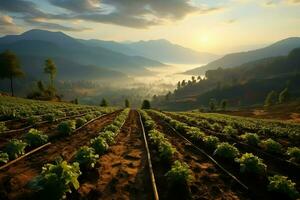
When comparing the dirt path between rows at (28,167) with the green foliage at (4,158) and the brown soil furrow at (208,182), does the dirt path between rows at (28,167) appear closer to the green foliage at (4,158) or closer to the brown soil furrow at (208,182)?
the green foliage at (4,158)

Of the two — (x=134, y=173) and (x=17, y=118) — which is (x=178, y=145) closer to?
(x=134, y=173)

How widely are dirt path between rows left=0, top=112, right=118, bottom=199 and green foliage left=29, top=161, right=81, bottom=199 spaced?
72cm

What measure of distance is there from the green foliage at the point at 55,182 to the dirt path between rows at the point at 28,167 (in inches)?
28.3

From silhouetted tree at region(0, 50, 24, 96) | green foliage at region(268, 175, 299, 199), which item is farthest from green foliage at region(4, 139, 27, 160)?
silhouetted tree at region(0, 50, 24, 96)

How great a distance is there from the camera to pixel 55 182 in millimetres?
10086

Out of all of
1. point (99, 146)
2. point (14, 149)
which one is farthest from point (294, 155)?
point (14, 149)

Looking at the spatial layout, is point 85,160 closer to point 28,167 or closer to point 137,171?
point 137,171

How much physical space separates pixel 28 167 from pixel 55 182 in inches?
177

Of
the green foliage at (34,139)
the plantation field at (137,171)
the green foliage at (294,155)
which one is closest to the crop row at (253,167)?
the plantation field at (137,171)

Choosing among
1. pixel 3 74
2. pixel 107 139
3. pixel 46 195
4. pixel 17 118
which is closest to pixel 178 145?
pixel 107 139

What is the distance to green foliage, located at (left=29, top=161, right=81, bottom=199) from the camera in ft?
32.6

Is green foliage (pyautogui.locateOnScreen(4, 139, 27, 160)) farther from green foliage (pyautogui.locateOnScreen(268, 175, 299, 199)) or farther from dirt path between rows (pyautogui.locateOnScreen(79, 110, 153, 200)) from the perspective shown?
green foliage (pyautogui.locateOnScreen(268, 175, 299, 199))

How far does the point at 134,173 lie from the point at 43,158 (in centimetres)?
510

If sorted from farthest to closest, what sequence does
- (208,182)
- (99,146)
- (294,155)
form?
(294,155) < (99,146) < (208,182)
